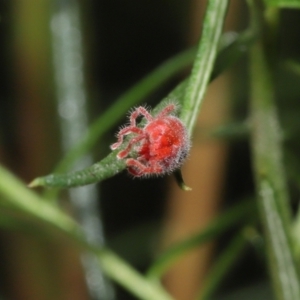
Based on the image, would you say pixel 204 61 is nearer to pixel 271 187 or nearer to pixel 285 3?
pixel 285 3

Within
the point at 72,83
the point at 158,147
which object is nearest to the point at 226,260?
the point at 158,147

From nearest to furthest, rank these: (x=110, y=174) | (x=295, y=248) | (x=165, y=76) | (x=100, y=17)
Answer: (x=110, y=174) → (x=295, y=248) → (x=165, y=76) → (x=100, y=17)

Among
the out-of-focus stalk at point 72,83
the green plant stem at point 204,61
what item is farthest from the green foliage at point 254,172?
the out-of-focus stalk at point 72,83

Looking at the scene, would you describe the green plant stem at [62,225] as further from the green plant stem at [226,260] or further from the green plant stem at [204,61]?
the green plant stem at [204,61]

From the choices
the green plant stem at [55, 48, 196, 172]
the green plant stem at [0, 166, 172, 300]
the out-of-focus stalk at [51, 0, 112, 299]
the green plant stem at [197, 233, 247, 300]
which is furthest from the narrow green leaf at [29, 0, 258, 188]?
the out-of-focus stalk at [51, 0, 112, 299]

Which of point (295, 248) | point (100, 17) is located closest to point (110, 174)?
point (295, 248)

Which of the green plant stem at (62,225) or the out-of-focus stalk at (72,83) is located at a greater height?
the out-of-focus stalk at (72,83)

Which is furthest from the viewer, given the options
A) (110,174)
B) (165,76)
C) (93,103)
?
(93,103)

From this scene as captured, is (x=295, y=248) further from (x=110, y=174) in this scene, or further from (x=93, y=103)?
(x=93, y=103)
